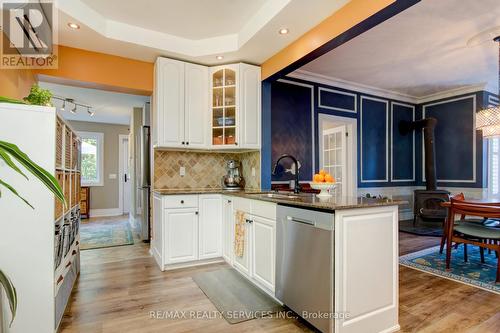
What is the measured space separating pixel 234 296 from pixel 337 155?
3.74 metres

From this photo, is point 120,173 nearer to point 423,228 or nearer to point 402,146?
point 402,146

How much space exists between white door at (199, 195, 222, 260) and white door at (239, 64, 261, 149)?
2.71 feet

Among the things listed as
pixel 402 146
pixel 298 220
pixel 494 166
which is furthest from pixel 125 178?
pixel 494 166

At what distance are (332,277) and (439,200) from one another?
15.1 ft

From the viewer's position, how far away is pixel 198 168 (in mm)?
3938

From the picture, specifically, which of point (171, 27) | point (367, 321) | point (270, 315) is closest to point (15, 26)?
point (171, 27)

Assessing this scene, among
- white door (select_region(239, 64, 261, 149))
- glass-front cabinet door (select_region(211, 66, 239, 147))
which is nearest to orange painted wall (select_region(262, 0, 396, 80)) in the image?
white door (select_region(239, 64, 261, 149))

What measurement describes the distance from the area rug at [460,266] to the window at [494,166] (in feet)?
6.78

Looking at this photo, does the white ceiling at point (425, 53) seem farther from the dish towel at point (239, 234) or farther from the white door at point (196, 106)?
the dish towel at point (239, 234)

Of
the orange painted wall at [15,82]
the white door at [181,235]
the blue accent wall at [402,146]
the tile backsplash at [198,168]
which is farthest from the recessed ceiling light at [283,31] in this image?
the blue accent wall at [402,146]

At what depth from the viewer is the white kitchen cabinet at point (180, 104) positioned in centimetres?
340

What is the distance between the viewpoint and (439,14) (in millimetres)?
2891

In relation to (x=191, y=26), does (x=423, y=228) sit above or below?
below

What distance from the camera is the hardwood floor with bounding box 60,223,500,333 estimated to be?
204cm
